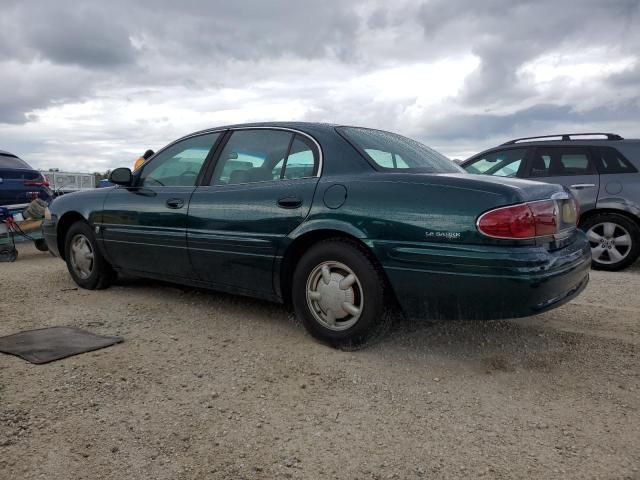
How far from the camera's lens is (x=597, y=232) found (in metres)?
6.61

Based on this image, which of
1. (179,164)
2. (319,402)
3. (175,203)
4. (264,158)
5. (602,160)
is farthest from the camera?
(602,160)

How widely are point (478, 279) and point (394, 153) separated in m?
1.21

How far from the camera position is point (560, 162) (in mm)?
6930

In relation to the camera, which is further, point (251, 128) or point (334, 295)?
point (251, 128)

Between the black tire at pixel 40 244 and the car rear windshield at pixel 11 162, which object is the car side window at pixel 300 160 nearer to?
the black tire at pixel 40 244

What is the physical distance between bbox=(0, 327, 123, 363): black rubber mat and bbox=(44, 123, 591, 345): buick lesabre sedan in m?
0.86

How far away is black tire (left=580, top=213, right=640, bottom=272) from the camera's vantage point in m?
6.39

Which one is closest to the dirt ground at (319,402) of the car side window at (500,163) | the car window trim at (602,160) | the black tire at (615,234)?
the black tire at (615,234)

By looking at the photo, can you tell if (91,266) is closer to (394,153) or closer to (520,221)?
(394,153)

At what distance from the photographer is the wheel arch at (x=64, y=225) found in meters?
5.20

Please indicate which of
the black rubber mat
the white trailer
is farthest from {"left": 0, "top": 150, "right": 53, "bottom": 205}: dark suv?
the white trailer

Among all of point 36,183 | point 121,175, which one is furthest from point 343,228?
point 36,183

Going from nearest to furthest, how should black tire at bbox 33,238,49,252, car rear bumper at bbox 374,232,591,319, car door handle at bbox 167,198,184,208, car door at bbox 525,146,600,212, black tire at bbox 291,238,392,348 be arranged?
car rear bumper at bbox 374,232,591,319, black tire at bbox 291,238,392,348, car door handle at bbox 167,198,184,208, car door at bbox 525,146,600,212, black tire at bbox 33,238,49,252

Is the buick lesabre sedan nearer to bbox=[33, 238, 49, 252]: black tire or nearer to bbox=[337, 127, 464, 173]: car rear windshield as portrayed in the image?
bbox=[337, 127, 464, 173]: car rear windshield
